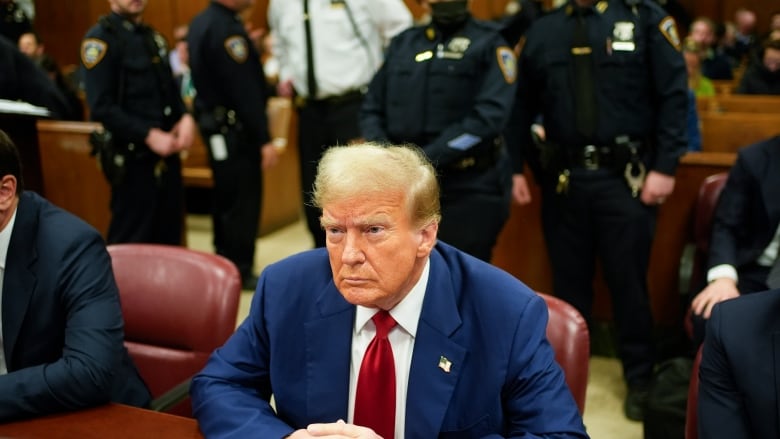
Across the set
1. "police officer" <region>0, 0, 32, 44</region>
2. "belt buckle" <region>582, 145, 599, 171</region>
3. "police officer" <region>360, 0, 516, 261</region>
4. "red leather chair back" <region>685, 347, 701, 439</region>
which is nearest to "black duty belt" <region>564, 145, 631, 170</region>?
"belt buckle" <region>582, 145, 599, 171</region>

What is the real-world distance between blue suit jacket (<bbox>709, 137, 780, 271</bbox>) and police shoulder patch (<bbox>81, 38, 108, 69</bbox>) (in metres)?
2.64

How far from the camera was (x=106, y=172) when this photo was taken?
4.07 m

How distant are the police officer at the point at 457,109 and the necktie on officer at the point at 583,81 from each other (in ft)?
0.80

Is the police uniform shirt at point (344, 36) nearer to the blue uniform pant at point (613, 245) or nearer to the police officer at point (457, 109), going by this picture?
the police officer at point (457, 109)

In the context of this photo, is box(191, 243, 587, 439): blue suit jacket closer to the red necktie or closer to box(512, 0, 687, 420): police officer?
the red necktie

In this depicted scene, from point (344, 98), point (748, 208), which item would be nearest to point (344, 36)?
point (344, 98)

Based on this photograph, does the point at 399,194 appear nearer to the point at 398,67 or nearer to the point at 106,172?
the point at 398,67

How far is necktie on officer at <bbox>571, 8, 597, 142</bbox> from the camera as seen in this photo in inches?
126

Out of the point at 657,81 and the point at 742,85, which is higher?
the point at 657,81

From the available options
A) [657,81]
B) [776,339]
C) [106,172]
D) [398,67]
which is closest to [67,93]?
[106,172]

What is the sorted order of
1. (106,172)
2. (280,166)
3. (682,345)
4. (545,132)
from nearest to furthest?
(545,132)
(682,345)
(106,172)
(280,166)

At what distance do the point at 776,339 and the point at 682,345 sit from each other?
231 centimetres

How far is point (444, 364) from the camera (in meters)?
1.55

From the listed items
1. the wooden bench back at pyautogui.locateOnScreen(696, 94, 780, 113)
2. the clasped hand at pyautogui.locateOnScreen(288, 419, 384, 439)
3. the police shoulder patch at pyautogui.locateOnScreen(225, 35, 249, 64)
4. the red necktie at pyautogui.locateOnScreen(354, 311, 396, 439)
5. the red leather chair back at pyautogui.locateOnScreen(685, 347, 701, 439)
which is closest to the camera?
the clasped hand at pyautogui.locateOnScreen(288, 419, 384, 439)
